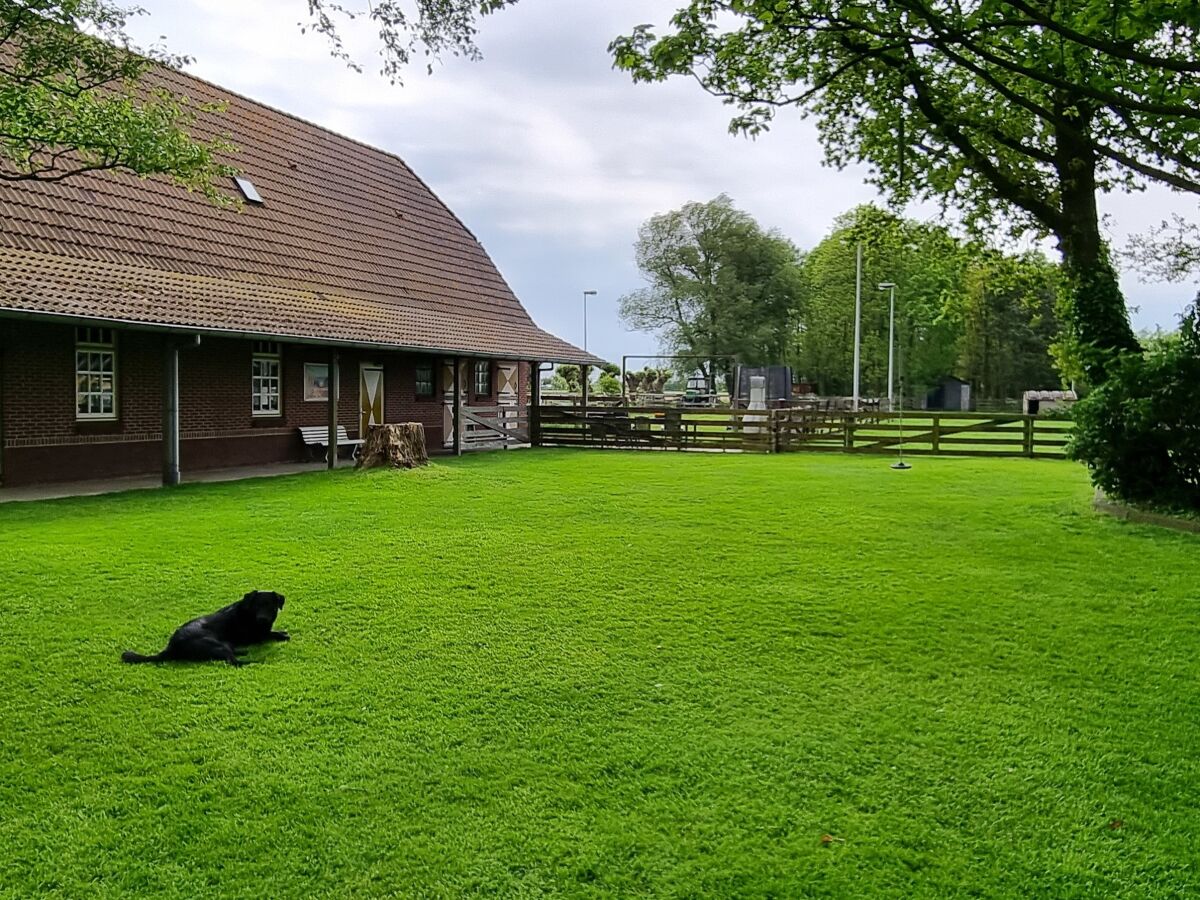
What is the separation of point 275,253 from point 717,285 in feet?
A: 142

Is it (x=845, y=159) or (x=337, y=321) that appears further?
(x=337, y=321)

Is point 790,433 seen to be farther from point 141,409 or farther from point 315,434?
point 141,409

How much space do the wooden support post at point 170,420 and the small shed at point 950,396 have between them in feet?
178

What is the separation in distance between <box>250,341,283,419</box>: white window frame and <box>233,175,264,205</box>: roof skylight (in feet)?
13.0

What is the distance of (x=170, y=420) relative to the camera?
14461mm

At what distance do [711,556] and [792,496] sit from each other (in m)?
5.08

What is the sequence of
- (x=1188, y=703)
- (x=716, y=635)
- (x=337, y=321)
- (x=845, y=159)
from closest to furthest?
(x=1188, y=703)
(x=716, y=635)
(x=845, y=159)
(x=337, y=321)

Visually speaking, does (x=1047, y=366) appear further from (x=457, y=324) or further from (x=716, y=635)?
(x=716, y=635)

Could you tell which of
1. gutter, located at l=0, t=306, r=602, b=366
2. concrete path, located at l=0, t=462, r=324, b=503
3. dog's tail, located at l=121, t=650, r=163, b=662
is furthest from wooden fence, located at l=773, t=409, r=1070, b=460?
dog's tail, located at l=121, t=650, r=163, b=662

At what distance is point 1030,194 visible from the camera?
40.6 ft

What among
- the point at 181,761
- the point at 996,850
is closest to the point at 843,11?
the point at 996,850

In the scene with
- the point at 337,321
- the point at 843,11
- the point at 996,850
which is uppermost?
the point at 843,11

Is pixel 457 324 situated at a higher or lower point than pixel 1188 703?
higher

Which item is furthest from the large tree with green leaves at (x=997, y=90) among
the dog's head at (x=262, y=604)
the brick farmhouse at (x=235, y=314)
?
the brick farmhouse at (x=235, y=314)
